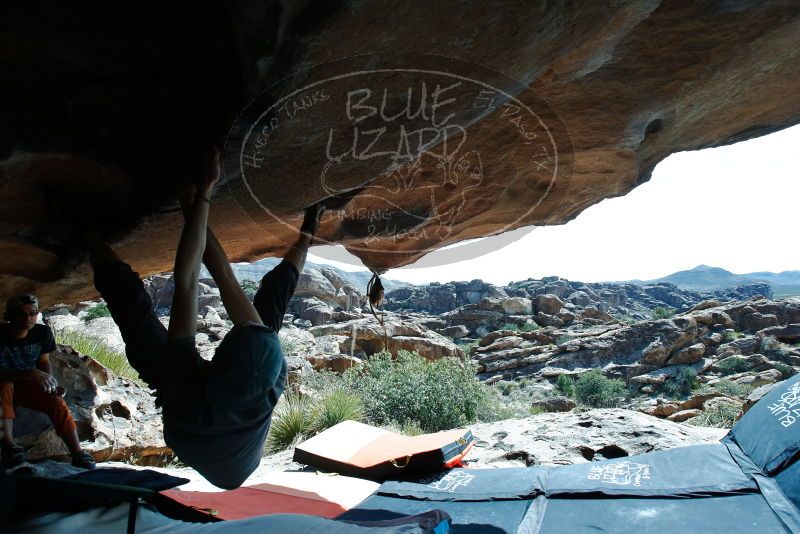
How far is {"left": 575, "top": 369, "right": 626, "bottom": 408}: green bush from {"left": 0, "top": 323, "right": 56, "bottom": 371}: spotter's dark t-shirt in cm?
2035

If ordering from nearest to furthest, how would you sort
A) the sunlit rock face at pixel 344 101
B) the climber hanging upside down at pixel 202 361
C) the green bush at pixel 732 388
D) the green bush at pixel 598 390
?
the sunlit rock face at pixel 344 101
the climber hanging upside down at pixel 202 361
the green bush at pixel 732 388
the green bush at pixel 598 390

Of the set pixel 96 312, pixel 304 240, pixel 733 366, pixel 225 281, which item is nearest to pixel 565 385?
pixel 733 366

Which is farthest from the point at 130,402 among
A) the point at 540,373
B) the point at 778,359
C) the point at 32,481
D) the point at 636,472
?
the point at 778,359

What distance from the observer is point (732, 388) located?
18.8 metres

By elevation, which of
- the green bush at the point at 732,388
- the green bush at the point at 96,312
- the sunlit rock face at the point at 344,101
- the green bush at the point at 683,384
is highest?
the green bush at the point at 96,312

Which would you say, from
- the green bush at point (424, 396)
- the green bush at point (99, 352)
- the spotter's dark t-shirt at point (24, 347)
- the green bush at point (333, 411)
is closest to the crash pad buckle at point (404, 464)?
the spotter's dark t-shirt at point (24, 347)

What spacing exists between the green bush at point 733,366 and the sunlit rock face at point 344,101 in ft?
76.9

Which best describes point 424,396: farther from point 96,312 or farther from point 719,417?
point 96,312

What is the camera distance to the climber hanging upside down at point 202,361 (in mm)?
2014

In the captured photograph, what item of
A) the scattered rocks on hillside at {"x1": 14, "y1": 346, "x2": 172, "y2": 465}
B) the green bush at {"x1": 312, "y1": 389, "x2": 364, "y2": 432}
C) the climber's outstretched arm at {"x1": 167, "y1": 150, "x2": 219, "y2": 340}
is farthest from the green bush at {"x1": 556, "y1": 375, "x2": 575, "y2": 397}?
the climber's outstretched arm at {"x1": 167, "y1": 150, "x2": 219, "y2": 340}

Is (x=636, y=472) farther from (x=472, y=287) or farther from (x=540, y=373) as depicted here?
(x=472, y=287)

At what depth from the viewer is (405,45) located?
6.05 ft

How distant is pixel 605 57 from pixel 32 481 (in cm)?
344

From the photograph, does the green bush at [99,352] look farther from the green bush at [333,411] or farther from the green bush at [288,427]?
the green bush at [333,411]
